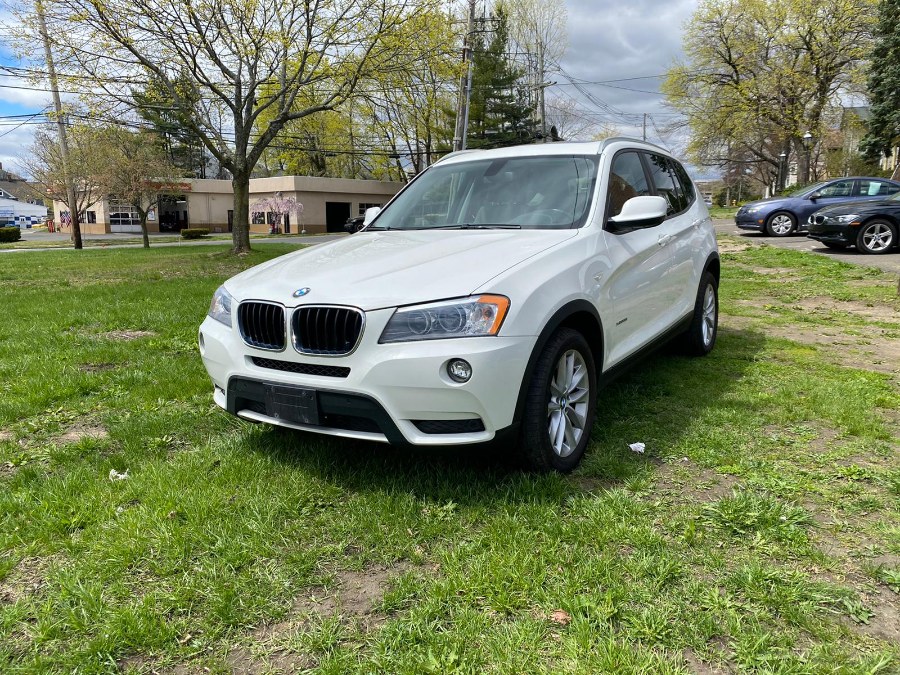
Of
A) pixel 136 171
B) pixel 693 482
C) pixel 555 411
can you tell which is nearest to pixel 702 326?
pixel 693 482

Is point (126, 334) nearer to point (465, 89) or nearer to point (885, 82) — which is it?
point (465, 89)

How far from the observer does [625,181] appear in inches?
166

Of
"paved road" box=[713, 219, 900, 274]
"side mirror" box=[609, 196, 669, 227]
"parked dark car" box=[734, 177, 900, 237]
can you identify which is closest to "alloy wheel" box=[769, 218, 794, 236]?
"parked dark car" box=[734, 177, 900, 237]

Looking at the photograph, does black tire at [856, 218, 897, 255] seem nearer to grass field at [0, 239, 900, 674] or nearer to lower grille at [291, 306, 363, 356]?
grass field at [0, 239, 900, 674]

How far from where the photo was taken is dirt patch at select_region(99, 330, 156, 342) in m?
6.79

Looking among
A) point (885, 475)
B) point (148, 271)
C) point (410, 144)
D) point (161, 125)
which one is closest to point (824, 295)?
point (885, 475)

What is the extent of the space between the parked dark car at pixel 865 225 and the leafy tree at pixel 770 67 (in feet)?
87.3

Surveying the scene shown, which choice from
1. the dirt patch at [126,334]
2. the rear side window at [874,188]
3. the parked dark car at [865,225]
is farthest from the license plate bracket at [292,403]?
the rear side window at [874,188]

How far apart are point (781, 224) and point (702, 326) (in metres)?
15.3

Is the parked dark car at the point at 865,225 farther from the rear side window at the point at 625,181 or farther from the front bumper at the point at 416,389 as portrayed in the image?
the front bumper at the point at 416,389

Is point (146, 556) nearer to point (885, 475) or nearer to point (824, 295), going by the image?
point (885, 475)

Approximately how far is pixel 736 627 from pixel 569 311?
1.55 meters

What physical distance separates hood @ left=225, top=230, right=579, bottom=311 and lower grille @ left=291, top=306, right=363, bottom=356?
5 cm

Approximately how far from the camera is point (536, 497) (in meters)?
2.95
